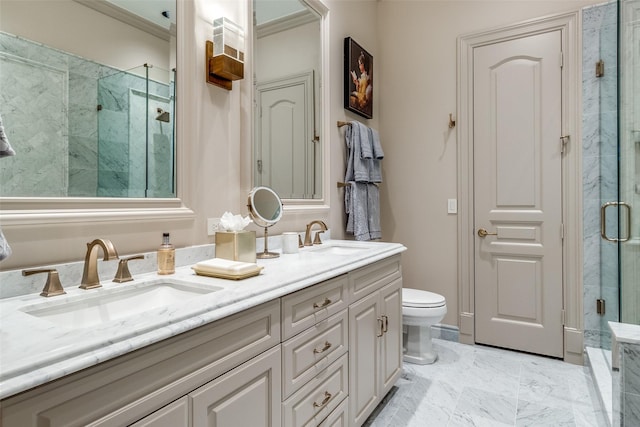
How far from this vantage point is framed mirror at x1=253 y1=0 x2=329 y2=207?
6.28 ft

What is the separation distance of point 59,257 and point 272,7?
1594 mm

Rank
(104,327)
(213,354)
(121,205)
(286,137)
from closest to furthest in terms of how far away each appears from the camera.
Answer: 1. (104,327)
2. (213,354)
3. (121,205)
4. (286,137)

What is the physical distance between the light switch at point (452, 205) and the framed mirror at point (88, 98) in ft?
7.11

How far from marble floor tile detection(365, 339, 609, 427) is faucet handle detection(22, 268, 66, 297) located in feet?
4.96

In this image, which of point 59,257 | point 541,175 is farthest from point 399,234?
point 59,257

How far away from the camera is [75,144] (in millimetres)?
1177

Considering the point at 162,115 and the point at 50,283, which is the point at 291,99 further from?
the point at 50,283

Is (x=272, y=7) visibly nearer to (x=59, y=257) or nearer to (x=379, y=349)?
(x=59, y=257)

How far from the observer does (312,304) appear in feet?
4.33

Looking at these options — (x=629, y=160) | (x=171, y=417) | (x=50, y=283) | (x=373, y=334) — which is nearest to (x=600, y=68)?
(x=629, y=160)

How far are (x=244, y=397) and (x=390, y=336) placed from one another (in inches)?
44.6

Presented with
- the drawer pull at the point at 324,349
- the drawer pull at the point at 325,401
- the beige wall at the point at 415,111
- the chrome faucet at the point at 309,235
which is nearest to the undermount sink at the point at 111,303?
the drawer pull at the point at 324,349

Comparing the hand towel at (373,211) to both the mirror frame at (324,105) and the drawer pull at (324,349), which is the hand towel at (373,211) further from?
the drawer pull at (324,349)

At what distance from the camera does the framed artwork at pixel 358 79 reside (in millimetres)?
2676
